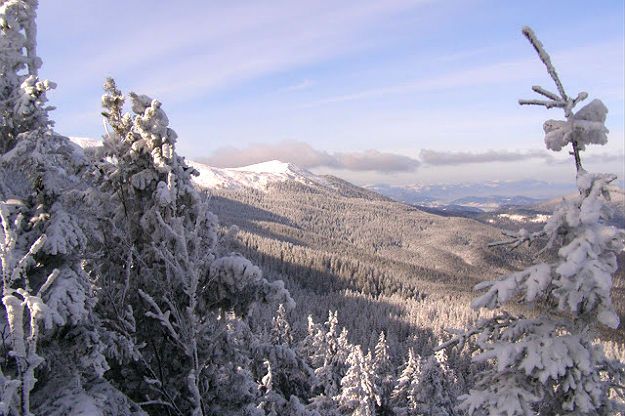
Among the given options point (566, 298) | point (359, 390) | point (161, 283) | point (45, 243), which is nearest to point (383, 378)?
point (359, 390)

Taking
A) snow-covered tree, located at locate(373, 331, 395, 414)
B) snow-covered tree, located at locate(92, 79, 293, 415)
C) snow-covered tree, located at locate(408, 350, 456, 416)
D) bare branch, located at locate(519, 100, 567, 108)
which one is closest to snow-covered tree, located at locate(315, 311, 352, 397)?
snow-covered tree, located at locate(373, 331, 395, 414)

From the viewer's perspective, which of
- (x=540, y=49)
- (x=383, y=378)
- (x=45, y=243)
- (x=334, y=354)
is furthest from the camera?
(x=383, y=378)

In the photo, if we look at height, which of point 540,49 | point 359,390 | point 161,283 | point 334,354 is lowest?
point 359,390

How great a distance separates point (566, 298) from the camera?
5957 millimetres

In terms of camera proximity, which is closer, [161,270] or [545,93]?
[545,93]

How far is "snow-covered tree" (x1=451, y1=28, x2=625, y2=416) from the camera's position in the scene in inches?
227

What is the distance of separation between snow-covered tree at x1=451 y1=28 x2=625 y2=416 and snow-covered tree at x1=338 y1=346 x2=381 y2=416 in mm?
24595

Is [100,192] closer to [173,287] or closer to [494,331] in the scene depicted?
[173,287]

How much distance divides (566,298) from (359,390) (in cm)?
2594

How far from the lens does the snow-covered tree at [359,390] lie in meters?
29.4

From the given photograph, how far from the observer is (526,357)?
625 centimetres

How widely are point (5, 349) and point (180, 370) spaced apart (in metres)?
3.33

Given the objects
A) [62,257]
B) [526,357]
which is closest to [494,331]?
[526,357]

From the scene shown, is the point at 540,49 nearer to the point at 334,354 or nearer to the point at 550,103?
the point at 550,103
